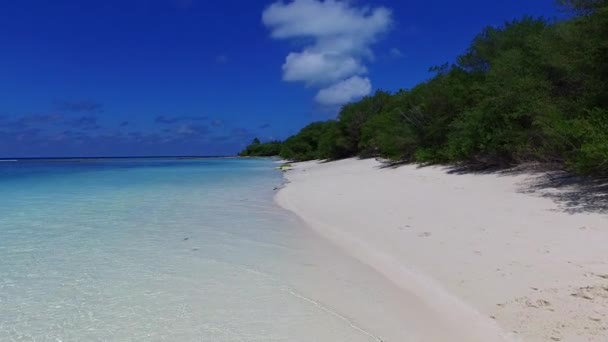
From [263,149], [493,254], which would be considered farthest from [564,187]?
[263,149]

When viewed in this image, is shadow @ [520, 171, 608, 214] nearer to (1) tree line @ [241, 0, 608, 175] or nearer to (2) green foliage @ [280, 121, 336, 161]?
(1) tree line @ [241, 0, 608, 175]

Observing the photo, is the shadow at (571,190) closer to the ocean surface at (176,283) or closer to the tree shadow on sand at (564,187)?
the tree shadow on sand at (564,187)

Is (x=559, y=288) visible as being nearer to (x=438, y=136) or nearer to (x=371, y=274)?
(x=371, y=274)

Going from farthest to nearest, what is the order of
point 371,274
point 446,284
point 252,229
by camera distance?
point 252,229 < point 371,274 < point 446,284

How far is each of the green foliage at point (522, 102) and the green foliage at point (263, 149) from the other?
315 feet

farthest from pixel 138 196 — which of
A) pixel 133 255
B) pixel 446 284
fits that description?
pixel 446 284

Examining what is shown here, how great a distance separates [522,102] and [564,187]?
4123 mm

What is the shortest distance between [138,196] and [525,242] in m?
14.6

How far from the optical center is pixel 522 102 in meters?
12.8

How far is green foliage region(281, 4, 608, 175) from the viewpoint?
348 inches

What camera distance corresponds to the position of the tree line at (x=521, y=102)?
8.83 metres

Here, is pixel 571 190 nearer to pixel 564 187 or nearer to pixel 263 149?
pixel 564 187

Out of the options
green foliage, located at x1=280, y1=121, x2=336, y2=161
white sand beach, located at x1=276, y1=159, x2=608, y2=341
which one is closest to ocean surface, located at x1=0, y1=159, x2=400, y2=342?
white sand beach, located at x1=276, y1=159, x2=608, y2=341

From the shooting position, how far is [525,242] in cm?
582
